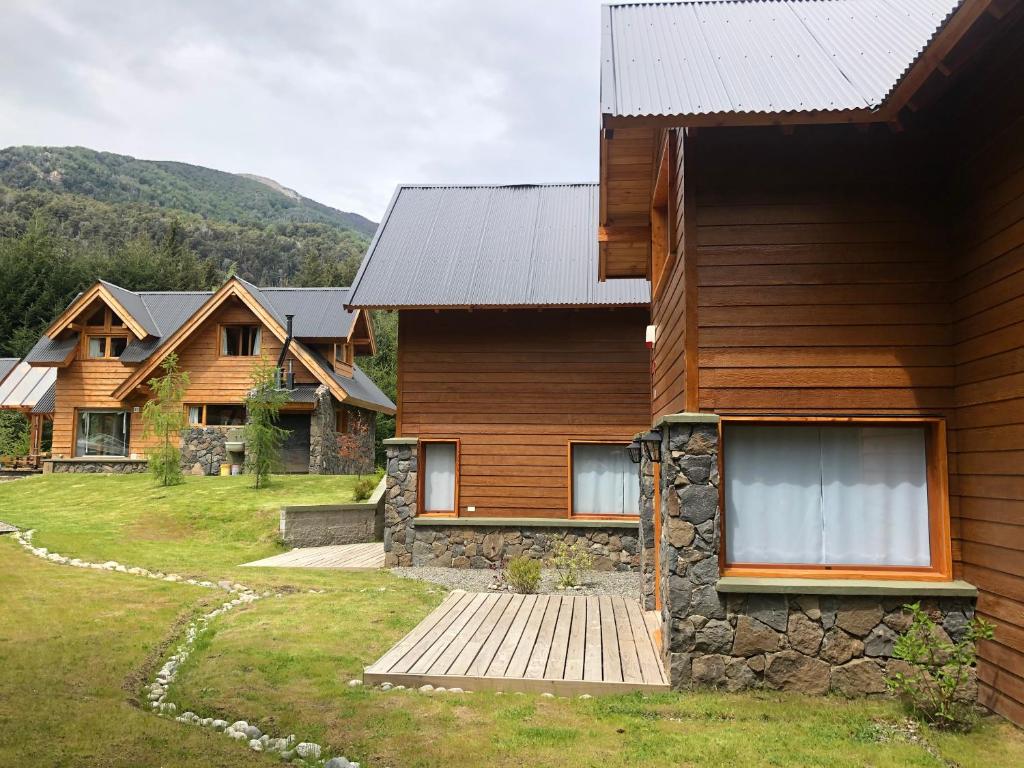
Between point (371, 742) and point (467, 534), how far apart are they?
24.3ft

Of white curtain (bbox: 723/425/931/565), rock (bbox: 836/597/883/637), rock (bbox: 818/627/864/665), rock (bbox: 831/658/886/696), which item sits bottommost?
rock (bbox: 831/658/886/696)

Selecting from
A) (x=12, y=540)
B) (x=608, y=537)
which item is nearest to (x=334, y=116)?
(x=12, y=540)

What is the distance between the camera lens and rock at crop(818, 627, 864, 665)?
5.19 m

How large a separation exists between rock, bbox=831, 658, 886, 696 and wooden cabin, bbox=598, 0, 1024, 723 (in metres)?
0.01

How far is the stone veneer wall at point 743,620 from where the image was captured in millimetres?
5168

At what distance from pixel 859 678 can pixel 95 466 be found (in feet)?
77.3

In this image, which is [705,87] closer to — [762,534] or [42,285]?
[762,534]

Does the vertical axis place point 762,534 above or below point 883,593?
above

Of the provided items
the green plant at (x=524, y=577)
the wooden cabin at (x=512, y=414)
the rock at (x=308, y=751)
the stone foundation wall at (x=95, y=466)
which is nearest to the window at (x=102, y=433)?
the stone foundation wall at (x=95, y=466)

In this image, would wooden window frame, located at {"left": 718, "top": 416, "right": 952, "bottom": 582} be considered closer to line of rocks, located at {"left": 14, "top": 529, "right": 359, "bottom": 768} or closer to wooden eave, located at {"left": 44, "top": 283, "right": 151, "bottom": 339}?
line of rocks, located at {"left": 14, "top": 529, "right": 359, "bottom": 768}

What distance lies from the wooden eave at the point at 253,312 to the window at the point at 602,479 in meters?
11.4

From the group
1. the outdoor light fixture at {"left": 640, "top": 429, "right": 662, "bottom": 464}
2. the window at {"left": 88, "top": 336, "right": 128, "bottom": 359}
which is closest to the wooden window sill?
the outdoor light fixture at {"left": 640, "top": 429, "right": 662, "bottom": 464}

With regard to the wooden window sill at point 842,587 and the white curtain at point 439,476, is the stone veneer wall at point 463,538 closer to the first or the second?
the white curtain at point 439,476

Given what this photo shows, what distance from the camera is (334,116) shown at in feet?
94.1
